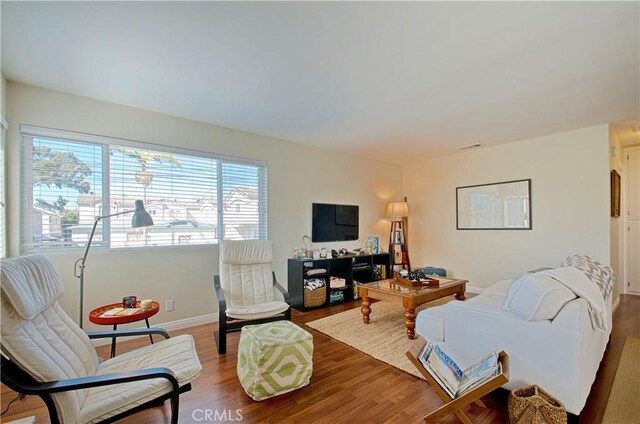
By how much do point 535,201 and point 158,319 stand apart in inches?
209

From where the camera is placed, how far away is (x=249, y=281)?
3.32 meters

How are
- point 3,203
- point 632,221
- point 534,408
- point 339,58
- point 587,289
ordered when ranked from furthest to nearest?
point 632,221 < point 3,203 < point 339,58 < point 587,289 < point 534,408

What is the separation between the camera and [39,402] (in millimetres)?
1999

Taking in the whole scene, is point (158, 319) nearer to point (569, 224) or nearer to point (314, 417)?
point (314, 417)

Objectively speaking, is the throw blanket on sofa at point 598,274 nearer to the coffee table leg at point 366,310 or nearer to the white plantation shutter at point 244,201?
the coffee table leg at point 366,310

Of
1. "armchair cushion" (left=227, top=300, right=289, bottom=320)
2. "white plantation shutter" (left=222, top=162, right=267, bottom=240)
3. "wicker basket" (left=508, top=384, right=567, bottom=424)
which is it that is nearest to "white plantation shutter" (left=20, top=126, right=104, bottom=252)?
"white plantation shutter" (left=222, top=162, right=267, bottom=240)

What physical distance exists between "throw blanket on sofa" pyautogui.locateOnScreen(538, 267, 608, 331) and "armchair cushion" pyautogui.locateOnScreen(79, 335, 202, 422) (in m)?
2.21

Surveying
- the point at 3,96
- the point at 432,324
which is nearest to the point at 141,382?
the point at 432,324

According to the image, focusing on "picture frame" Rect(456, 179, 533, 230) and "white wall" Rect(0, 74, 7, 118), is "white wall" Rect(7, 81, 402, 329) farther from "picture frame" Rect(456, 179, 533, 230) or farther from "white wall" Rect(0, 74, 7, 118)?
"picture frame" Rect(456, 179, 533, 230)

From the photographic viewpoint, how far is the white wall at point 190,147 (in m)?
2.71

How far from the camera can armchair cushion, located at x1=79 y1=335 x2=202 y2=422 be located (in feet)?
4.39

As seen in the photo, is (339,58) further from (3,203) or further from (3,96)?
(3,203)

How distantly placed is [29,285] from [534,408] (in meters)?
2.65

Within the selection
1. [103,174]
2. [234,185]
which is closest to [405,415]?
[234,185]
